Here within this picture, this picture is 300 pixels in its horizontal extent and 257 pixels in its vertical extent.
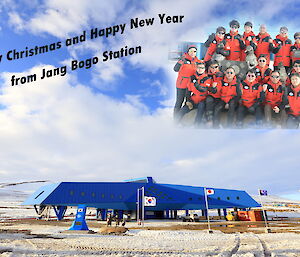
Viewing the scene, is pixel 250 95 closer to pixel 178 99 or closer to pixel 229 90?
pixel 229 90

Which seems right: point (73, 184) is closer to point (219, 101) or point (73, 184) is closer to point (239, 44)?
point (219, 101)

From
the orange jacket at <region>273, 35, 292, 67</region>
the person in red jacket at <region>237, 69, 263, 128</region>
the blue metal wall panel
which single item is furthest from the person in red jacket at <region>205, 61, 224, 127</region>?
the blue metal wall panel

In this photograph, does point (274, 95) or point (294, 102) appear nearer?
point (294, 102)

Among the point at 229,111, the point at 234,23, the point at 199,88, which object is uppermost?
the point at 234,23

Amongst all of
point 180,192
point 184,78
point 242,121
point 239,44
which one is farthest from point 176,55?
point 180,192

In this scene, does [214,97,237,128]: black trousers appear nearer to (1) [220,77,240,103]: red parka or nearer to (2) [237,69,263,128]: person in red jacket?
(1) [220,77,240,103]: red parka

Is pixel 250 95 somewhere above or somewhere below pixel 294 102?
above

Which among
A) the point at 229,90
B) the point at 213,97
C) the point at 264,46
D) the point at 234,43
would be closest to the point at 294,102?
the point at 229,90
